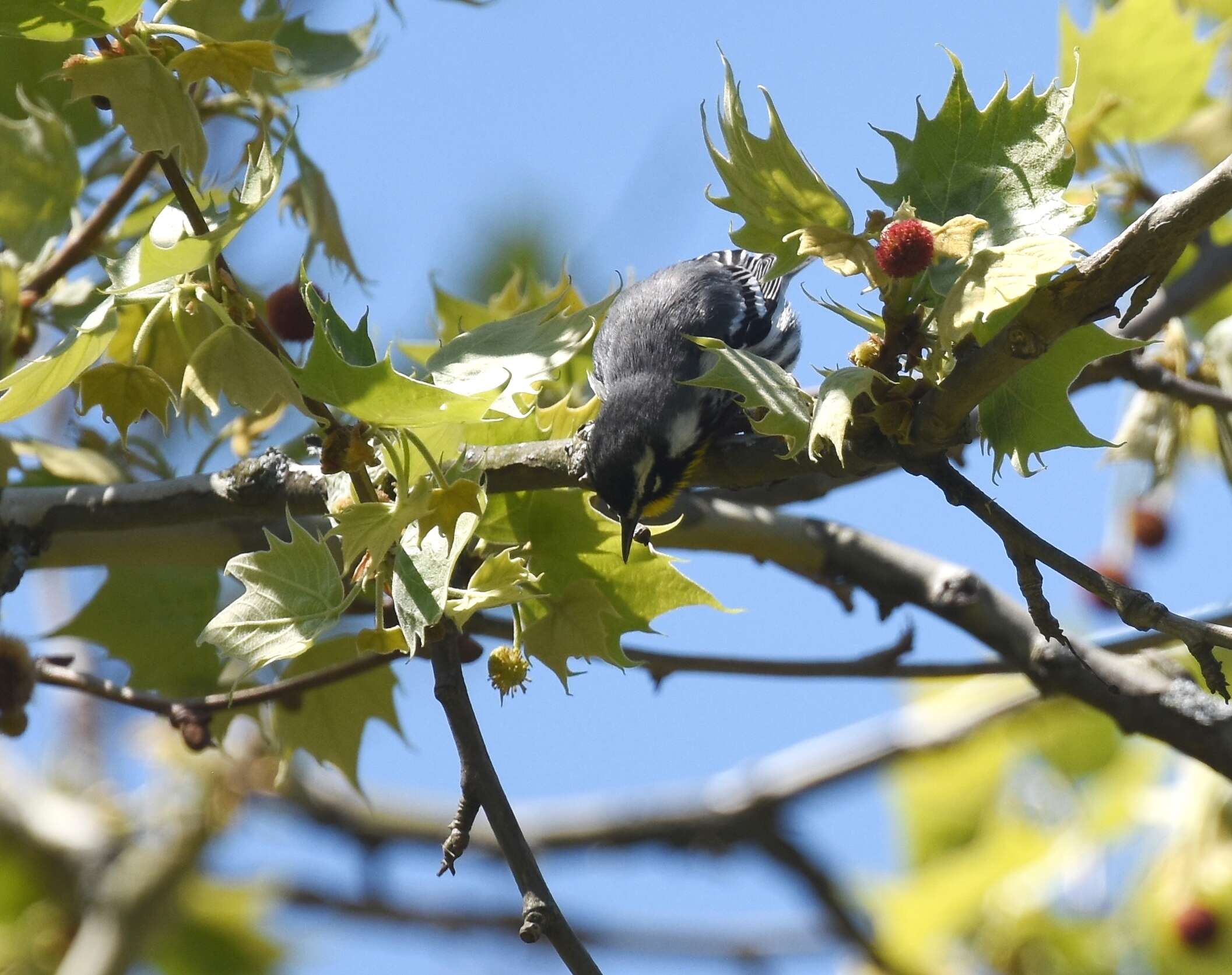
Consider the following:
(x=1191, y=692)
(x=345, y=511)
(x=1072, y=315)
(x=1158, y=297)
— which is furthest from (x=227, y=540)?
(x=1158, y=297)

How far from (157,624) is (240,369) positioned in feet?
3.71

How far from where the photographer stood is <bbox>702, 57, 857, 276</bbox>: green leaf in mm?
1778

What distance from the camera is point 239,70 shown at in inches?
74.6

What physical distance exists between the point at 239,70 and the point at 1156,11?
7.30ft

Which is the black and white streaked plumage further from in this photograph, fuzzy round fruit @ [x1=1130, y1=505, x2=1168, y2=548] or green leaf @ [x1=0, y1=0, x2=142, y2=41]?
fuzzy round fruit @ [x1=1130, y1=505, x2=1168, y2=548]

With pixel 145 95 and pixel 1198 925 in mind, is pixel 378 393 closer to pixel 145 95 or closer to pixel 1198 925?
pixel 145 95

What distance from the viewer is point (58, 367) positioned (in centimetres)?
180

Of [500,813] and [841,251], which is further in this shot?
[841,251]

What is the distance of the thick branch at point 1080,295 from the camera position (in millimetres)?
1515

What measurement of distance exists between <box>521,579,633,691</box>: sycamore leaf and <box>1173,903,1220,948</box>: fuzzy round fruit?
2295mm

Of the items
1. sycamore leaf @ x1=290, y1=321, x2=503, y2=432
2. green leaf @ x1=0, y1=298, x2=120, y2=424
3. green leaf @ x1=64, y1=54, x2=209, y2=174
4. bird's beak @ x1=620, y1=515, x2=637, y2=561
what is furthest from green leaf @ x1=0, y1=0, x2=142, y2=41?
bird's beak @ x1=620, y1=515, x2=637, y2=561

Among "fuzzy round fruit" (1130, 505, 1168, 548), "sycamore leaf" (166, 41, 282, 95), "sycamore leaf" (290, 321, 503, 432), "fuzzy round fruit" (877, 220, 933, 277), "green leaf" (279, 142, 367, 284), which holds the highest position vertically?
"fuzzy round fruit" (1130, 505, 1168, 548)

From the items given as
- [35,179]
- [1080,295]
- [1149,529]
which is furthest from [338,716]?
[1149,529]

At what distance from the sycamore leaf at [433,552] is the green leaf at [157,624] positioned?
1094 mm
